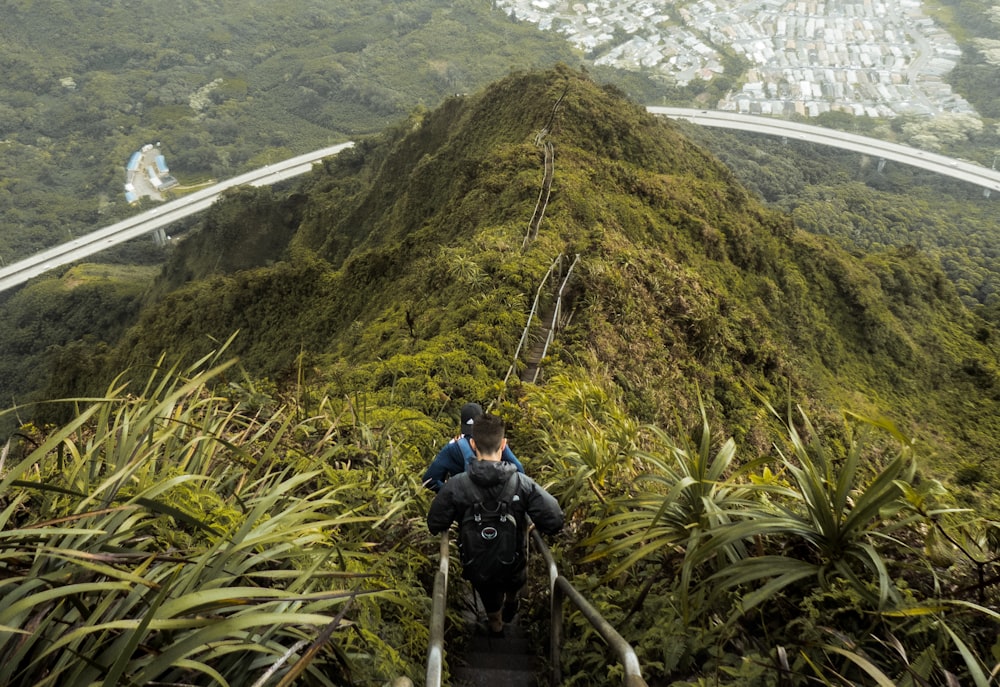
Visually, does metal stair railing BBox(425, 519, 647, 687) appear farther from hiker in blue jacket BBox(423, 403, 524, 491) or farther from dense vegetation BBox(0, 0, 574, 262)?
dense vegetation BBox(0, 0, 574, 262)

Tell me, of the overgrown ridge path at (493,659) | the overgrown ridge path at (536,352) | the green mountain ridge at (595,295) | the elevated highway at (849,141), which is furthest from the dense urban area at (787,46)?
the overgrown ridge path at (493,659)

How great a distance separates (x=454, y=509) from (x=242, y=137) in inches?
5408

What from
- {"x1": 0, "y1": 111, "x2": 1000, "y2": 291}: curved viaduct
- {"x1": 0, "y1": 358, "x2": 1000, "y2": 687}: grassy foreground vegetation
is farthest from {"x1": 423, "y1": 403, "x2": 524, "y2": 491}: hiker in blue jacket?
{"x1": 0, "y1": 111, "x2": 1000, "y2": 291}: curved viaduct

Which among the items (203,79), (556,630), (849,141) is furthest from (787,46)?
(556,630)

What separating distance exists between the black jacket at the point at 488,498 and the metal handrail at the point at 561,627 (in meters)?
0.26

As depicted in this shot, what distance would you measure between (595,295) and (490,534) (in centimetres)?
829

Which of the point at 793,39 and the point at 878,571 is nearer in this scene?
the point at 878,571

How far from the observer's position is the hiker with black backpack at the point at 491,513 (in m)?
4.33

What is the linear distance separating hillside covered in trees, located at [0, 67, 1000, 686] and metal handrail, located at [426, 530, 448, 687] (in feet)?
0.90

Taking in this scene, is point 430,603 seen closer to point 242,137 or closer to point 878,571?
point 878,571

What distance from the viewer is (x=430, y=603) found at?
4.30 meters

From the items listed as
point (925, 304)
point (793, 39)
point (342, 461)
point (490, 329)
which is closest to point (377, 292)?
point (490, 329)

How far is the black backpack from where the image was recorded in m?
4.34

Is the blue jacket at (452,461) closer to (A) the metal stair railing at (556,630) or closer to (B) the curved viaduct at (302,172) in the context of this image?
(A) the metal stair railing at (556,630)
